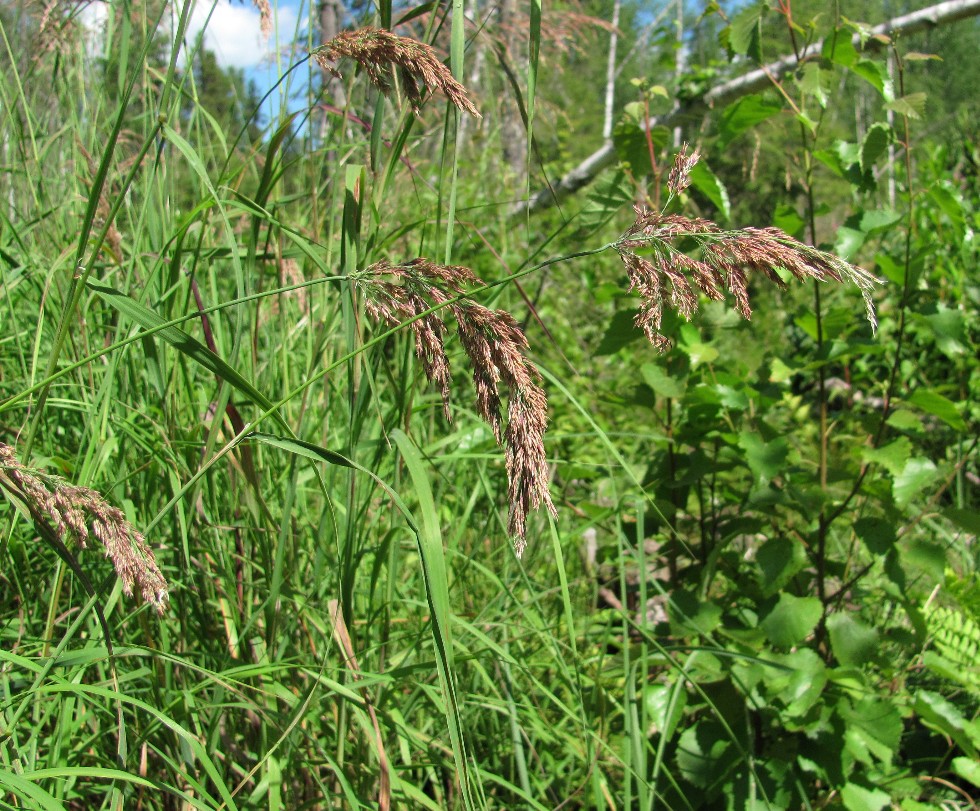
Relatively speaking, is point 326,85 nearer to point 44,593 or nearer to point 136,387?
point 136,387

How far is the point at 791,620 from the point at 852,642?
0.14 meters

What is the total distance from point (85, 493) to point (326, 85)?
0.58m

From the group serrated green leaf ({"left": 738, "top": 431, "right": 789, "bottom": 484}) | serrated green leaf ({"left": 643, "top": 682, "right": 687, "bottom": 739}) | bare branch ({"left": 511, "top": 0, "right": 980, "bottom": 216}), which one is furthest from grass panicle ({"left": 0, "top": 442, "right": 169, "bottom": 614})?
bare branch ({"left": 511, "top": 0, "right": 980, "bottom": 216})

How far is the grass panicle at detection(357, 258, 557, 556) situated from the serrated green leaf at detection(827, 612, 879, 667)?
97cm

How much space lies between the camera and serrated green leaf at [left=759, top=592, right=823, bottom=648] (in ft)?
4.85

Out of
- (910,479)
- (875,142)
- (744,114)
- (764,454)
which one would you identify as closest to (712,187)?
(744,114)

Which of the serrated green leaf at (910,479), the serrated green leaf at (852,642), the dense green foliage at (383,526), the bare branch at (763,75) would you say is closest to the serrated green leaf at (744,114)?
the dense green foliage at (383,526)

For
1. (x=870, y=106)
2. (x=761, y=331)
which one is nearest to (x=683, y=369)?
(x=761, y=331)

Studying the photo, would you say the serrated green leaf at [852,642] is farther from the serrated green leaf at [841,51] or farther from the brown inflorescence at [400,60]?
the brown inflorescence at [400,60]

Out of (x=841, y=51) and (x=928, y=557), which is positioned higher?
(x=841, y=51)

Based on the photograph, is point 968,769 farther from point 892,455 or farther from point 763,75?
point 763,75

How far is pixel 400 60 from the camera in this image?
2.92 ft

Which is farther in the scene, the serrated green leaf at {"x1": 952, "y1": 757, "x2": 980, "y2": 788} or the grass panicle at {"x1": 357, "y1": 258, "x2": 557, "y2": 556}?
the serrated green leaf at {"x1": 952, "y1": 757, "x2": 980, "y2": 788}

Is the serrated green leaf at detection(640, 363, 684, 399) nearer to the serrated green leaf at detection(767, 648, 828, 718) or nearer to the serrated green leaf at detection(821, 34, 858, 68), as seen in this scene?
the serrated green leaf at detection(767, 648, 828, 718)
